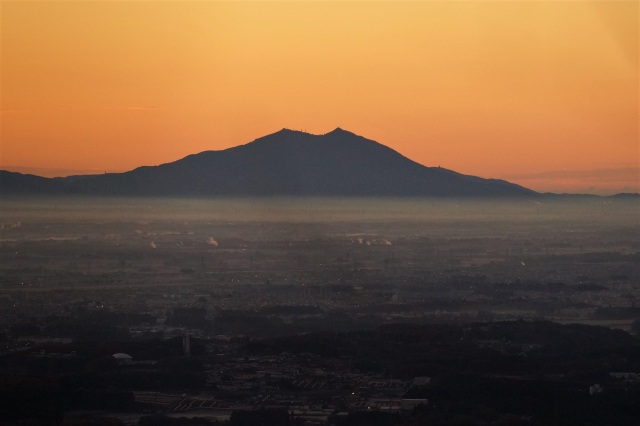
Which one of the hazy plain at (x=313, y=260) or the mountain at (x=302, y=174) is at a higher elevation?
the mountain at (x=302, y=174)

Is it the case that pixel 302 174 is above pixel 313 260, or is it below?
above

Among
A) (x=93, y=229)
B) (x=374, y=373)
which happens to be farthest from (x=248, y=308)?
(x=93, y=229)

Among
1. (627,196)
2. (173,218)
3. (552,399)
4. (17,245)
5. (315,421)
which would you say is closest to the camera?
(315,421)

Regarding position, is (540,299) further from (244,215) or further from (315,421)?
(244,215)

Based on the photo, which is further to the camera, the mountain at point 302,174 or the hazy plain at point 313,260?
the mountain at point 302,174

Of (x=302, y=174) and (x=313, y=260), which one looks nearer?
(x=313, y=260)

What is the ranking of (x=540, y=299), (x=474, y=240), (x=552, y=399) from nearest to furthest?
(x=552, y=399) < (x=540, y=299) < (x=474, y=240)

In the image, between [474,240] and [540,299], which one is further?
[474,240]

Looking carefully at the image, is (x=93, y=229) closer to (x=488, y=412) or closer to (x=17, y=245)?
(x=17, y=245)
